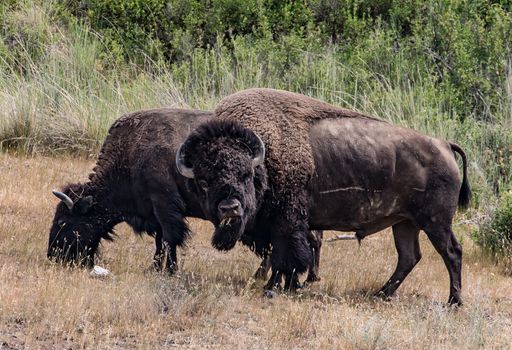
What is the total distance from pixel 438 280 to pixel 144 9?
11342 mm

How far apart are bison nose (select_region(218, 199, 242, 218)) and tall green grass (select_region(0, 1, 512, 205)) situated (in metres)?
6.08

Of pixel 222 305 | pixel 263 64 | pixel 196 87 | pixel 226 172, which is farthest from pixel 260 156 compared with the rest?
pixel 263 64

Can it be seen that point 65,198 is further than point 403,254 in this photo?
Yes

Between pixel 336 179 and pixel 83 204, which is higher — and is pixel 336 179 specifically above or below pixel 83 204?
above

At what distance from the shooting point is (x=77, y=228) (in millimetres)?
11266

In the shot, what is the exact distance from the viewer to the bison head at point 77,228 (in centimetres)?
1112

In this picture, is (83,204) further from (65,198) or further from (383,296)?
(383,296)

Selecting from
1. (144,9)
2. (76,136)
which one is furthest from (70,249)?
(144,9)

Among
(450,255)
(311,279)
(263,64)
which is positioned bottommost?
(311,279)


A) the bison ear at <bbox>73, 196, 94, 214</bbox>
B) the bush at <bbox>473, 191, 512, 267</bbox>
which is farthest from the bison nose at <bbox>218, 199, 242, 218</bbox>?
the bush at <bbox>473, 191, 512, 267</bbox>

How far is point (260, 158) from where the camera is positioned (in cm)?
959

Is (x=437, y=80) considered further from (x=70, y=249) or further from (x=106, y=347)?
(x=106, y=347)

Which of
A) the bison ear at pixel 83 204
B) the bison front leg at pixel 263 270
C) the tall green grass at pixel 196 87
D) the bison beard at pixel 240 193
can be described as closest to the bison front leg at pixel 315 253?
the bison front leg at pixel 263 270

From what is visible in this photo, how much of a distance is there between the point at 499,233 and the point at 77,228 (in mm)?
5024
